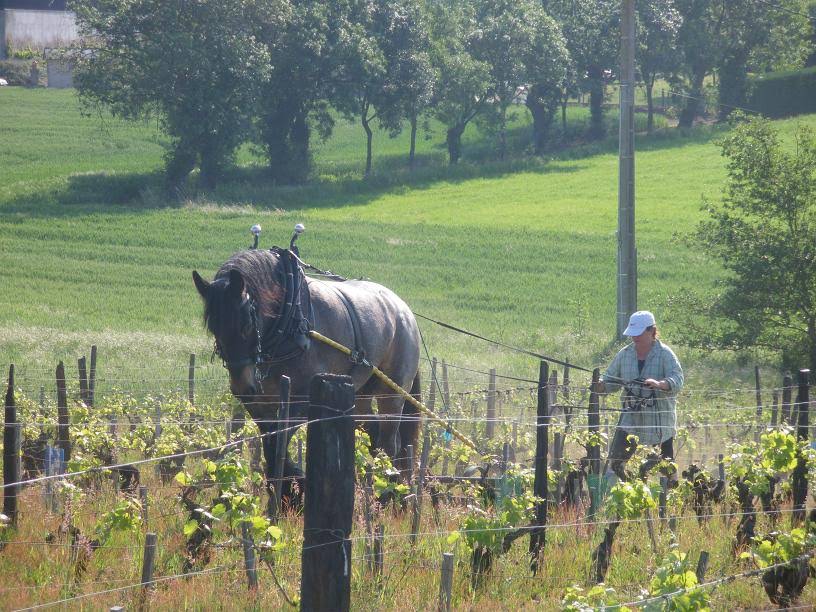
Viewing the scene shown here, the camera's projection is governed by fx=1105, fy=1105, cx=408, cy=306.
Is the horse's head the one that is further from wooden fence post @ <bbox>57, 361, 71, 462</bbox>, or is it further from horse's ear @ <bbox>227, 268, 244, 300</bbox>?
wooden fence post @ <bbox>57, 361, 71, 462</bbox>

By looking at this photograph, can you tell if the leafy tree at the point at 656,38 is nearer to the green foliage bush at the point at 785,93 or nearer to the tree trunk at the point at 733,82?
the tree trunk at the point at 733,82

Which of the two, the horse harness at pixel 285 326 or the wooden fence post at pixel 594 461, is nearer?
the wooden fence post at pixel 594 461

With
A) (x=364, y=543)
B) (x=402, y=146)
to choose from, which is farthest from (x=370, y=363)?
(x=402, y=146)

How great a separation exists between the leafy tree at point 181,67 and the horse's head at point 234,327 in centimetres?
3563

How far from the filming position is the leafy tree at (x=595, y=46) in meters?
58.3

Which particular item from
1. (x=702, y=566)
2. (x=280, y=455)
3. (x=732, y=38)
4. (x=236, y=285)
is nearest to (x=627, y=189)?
(x=236, y=285)

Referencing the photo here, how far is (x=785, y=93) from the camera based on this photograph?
58.7 meters

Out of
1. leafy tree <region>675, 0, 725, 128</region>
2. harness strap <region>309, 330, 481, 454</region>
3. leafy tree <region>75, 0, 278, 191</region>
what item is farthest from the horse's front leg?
leafy tree <region>675, 0, 725, 128</region>

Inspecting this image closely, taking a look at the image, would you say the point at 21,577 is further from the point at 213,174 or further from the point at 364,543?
the point at 213,174

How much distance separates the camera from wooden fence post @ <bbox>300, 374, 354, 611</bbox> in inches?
173

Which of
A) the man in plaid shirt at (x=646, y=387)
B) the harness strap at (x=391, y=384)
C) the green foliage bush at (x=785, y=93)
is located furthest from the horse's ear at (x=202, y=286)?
the green foliage bush at (x=785, y=93)

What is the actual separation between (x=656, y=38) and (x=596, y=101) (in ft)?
15.1

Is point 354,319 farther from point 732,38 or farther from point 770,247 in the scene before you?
point 732,38

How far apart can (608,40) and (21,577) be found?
56.8 metres
